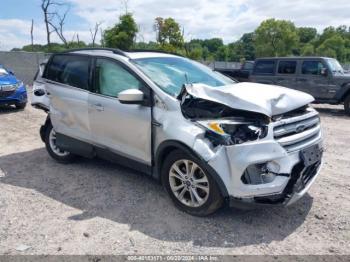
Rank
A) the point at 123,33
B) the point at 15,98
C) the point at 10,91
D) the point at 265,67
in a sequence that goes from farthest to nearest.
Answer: the point at 123,33 < the point at 265,67 < the point at 15,98 < the point at 10,91

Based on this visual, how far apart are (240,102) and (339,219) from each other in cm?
163

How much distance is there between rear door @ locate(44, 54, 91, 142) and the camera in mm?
4707

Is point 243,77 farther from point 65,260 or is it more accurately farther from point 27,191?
point 65,260

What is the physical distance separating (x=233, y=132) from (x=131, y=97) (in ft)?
4.04

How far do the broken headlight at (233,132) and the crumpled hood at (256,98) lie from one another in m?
0.15

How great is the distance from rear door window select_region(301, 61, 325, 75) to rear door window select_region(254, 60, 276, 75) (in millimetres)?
1114

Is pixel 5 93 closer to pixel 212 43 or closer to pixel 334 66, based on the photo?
pixel 334 66

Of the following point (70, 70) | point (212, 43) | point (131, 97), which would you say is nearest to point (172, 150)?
point (131, 97)

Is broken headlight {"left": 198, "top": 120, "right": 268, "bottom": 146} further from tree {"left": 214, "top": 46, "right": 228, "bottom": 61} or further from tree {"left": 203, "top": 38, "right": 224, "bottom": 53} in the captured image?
tree {"left": 203, "top": 38, "right": 224, "bottom": 53}

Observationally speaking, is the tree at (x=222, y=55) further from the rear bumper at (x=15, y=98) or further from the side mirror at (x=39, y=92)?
the side mirror at (x=39, y=92)

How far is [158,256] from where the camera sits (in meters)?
2.97

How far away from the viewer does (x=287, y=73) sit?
11.7 metres

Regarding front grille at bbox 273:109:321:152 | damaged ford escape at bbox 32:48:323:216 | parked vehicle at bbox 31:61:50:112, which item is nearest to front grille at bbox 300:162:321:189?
damaged ford escape at bbox 32:48:323:216

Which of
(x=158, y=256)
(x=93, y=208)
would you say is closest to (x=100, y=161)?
(x=93, y=208)
